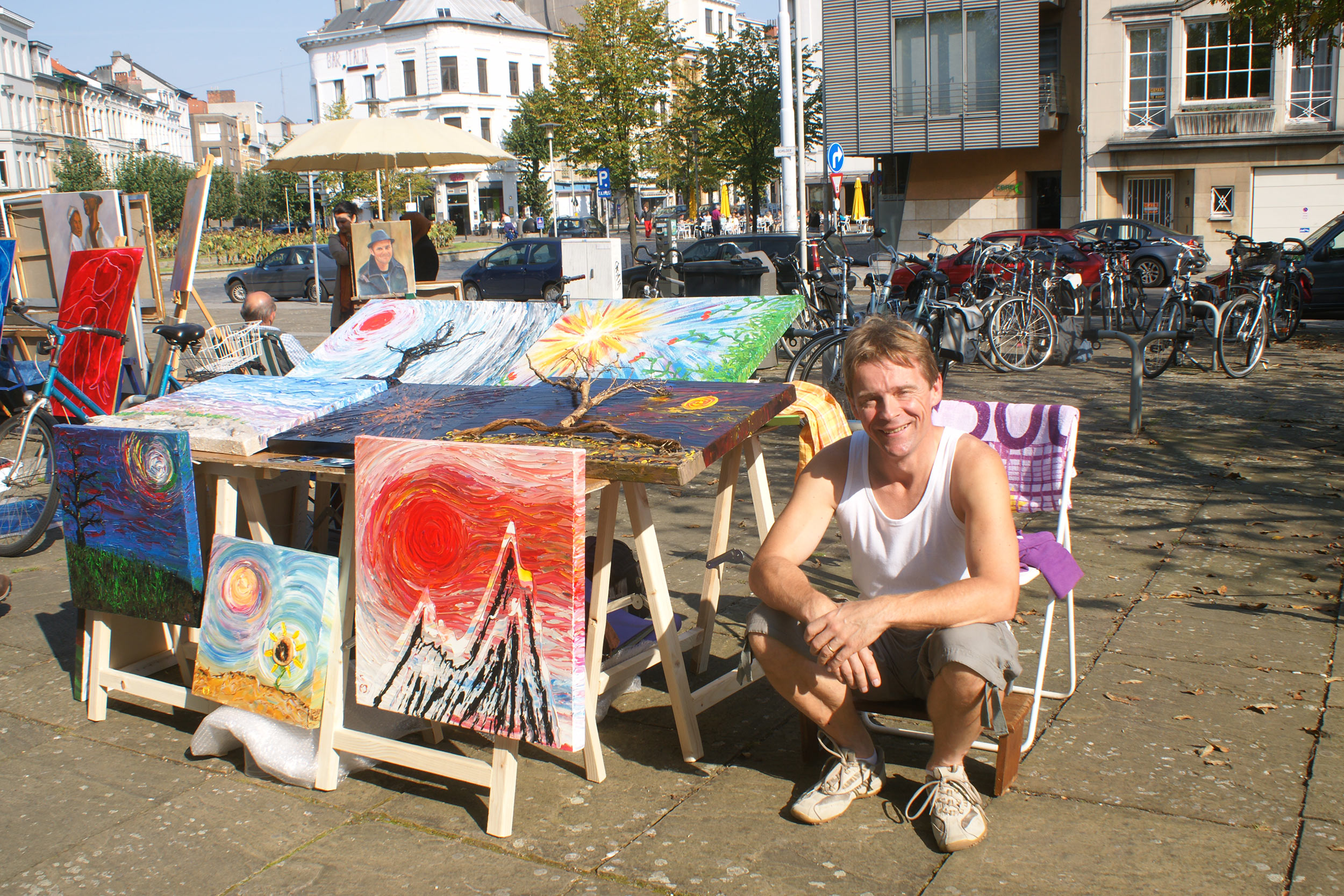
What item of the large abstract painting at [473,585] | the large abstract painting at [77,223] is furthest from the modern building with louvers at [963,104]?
the large abstract painting at [473,585]

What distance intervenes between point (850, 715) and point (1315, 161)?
3146 cm

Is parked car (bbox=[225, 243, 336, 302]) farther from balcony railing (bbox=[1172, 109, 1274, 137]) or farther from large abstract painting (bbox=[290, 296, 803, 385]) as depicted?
balcony railing (bbox=[1172, 109, 1274, 137])

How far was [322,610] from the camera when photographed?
321 cm

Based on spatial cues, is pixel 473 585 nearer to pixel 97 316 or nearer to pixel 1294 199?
pixel 97 316

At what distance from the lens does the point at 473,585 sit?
289 centimetres

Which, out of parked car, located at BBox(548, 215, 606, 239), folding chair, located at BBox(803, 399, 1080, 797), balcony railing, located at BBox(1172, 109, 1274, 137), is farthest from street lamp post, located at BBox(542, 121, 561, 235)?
folding chair, located at BBox(803, 399, 1080, 797)

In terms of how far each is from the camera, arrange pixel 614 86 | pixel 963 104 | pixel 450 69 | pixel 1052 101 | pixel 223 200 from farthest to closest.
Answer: pixel 450 69 → pixel 223 200 → pixel 614 86 → pixel 1052 101 → pixel 963 104

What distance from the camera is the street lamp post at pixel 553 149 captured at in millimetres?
35062

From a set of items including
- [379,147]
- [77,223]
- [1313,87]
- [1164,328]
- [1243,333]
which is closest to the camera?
[77,223]

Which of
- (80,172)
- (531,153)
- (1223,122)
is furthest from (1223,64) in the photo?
(80,172)

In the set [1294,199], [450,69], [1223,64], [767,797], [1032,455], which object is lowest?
[767,797]

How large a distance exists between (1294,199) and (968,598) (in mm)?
31618

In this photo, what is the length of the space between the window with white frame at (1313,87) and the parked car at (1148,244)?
32.9 feet

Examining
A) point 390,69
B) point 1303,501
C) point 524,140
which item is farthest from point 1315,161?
point 390,69
